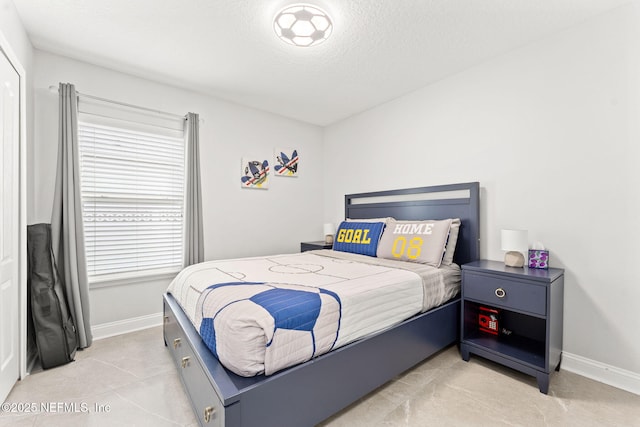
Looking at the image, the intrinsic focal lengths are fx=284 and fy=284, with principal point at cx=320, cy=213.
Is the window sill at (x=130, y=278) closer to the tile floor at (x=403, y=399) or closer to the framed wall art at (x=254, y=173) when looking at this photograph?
the tile floor at (x=403, y=399)

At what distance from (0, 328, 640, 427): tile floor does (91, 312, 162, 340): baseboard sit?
0.46 metres

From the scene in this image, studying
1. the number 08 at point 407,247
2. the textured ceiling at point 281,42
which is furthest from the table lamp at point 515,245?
the textured ceiling at point 281,42

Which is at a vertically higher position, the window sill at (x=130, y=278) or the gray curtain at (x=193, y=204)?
the gray curtain at (x=193, y=204)

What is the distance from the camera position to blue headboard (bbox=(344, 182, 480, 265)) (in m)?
2.51

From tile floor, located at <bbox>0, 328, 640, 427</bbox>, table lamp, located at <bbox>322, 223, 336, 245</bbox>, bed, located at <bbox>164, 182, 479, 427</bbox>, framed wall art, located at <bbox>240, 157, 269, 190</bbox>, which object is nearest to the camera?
bed, located at <bbox>164, 182, 479, 427</bbox>

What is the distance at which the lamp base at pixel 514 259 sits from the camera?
6.78 ft

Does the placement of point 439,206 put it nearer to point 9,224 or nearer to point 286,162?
point 286,162

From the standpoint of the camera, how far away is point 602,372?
6.17ft

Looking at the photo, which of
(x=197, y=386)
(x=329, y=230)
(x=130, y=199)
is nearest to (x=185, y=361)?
(x=197, y=386)

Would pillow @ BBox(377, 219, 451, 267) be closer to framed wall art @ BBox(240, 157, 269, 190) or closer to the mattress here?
the mattress

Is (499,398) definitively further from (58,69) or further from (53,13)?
(58,69)

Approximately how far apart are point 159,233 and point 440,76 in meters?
3.23

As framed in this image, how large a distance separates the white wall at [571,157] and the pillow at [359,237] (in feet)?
2.67

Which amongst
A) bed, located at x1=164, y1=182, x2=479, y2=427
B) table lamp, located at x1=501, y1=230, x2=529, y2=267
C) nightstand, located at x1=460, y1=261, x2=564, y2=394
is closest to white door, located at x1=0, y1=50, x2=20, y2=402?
bed, located at x1=164, y1=182, x2=479, y2=427
